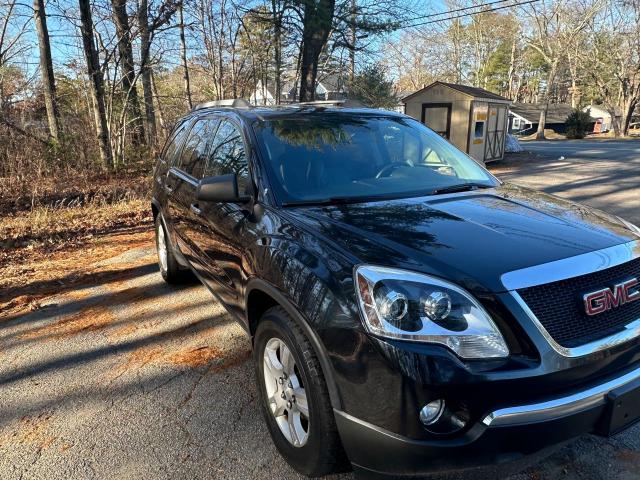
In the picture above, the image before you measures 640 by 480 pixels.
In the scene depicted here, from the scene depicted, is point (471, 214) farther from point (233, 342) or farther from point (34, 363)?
point (34, 363)

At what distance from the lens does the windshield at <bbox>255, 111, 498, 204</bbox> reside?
2.81m

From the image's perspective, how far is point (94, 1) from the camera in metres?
11.3

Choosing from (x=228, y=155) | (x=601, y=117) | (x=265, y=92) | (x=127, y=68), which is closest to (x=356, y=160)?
(x=228, y=155)

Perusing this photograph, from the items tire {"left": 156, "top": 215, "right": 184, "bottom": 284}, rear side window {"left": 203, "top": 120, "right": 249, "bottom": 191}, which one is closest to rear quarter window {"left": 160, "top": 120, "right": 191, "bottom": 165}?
tire {"left": 156, "top": 215, "right": 184, "bottom": 284}

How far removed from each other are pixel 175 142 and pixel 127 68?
8518 millimetres

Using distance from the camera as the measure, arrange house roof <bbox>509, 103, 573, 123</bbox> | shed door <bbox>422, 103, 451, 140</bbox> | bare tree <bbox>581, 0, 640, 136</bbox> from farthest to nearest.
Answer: house roof <bbox>509, 103, 573, 123</bbox> → bare tree <bbox>581, 0, 640, 136</bbox> → shed door <bbox>422, 103, 451, 140</bbox>

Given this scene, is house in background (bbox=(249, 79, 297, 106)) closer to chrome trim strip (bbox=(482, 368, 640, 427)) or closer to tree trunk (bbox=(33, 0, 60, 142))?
tree trunk (bbox=(33, 0, 60, 142))

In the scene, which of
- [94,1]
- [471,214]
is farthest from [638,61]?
[471,214]

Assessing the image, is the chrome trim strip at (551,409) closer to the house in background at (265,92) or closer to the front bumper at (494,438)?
the front bumper at (494,438)

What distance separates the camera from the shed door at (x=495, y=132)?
18.0m

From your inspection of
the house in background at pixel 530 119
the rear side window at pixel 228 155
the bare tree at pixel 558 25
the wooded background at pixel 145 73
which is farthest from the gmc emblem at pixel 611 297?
the house in background at pixel 530 119

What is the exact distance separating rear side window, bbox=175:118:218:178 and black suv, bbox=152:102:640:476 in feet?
3.63

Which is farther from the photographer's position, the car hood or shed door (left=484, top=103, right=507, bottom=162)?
shed door (left=484, top=103, right=507, bottom=162)

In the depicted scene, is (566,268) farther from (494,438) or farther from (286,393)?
(286,393)
